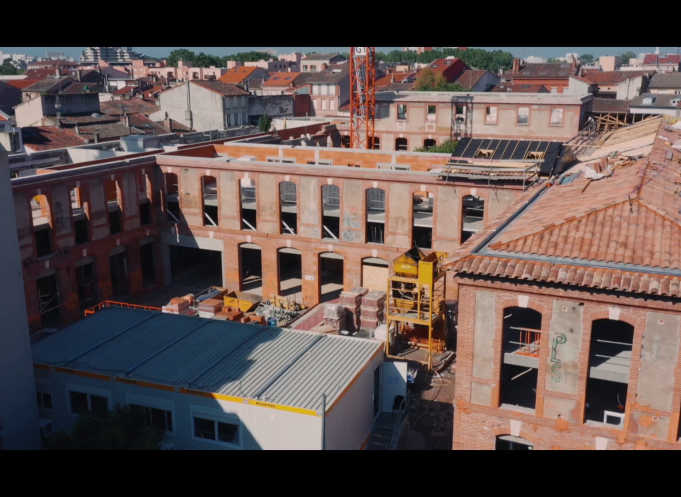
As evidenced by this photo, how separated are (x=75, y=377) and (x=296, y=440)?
8092mm

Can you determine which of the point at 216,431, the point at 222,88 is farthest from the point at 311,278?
the point at 222,88

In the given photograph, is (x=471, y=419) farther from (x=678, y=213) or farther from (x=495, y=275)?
(x=678, y=213)

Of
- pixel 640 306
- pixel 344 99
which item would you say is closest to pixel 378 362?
pixel 640 306

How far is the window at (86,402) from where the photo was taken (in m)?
21.6

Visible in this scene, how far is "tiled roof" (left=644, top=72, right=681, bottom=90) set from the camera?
89.6m

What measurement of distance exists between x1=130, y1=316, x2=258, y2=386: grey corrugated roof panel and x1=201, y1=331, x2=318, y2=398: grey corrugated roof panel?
2.02 ft

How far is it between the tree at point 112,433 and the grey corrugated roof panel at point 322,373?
3.79 meters

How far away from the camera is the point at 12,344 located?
20.3 metres

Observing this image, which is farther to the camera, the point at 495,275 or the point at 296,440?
the point at 296,440

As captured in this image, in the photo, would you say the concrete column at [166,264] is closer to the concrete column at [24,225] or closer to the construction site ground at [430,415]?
the concrete column at [24,225]

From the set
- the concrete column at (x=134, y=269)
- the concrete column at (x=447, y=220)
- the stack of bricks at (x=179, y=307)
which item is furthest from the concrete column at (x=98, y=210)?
the concrete column at (x=447, y=220)

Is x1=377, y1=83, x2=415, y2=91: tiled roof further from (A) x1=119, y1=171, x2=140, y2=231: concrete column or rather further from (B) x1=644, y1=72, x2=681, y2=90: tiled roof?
(A) x1=119, y1=171, x2=140, y2=231: concrete column

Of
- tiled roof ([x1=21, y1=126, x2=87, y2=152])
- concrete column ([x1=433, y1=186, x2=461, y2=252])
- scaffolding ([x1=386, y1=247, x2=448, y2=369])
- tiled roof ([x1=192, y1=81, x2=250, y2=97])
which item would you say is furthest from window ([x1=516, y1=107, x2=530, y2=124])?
tiled roof ([x1=21, y1=126, x2=87, y2=152])

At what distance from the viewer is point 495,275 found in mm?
17016
